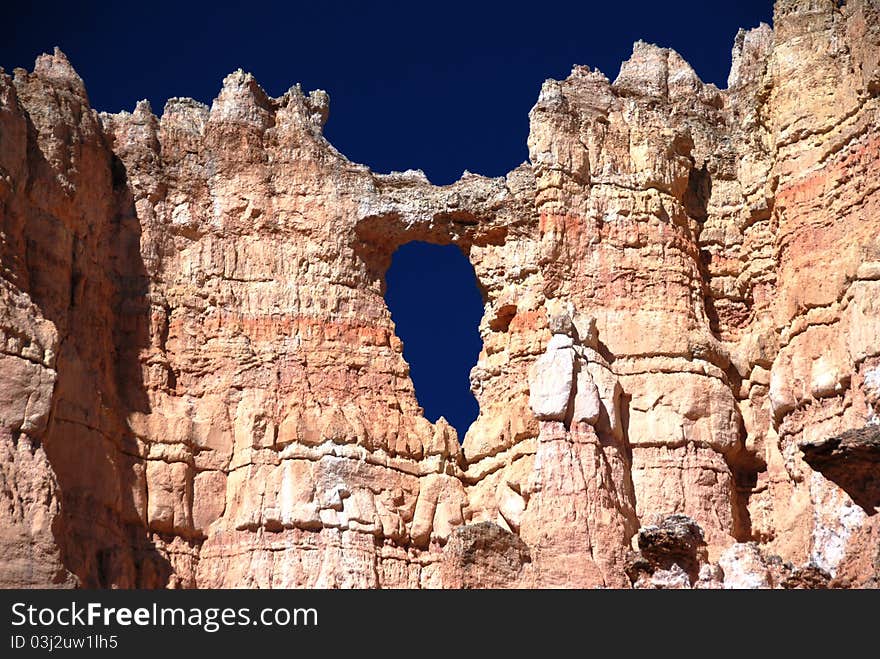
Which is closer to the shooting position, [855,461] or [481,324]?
[855,461]

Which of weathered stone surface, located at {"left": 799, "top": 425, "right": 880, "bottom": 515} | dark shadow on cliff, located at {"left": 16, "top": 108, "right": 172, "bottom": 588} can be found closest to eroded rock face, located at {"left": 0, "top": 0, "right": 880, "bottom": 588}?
dark shadow on cliff, located at {"left": 16, "top": 108, "right": 172, "bottom": 588}

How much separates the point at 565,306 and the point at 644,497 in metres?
3.46

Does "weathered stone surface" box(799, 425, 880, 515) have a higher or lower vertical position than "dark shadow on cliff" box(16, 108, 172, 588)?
lower

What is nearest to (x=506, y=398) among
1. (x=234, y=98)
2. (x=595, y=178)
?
(x=595, y=178)

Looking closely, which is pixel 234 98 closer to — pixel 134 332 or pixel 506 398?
pixel 134 332

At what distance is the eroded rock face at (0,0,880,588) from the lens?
1320 inches

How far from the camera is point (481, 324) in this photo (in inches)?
1479

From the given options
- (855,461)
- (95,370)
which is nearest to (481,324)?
(95,370)

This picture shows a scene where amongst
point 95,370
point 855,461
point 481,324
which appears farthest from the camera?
point 481,324

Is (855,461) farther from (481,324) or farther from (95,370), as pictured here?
(95,370)

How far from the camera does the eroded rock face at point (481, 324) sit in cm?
3353

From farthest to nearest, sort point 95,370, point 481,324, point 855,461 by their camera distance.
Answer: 1. point 481,324
2. point 95,370
3. point 855,461

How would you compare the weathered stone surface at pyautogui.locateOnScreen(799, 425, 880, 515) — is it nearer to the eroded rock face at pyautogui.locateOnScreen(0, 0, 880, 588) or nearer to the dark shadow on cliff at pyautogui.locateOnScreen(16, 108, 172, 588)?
the eroded rock face at pyautogui.locateOnScreen(0, 0, 880, 588)

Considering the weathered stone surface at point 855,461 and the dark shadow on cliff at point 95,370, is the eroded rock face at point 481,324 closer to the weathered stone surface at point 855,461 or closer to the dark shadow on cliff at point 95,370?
the dark shadow on cliff at point 95,370
